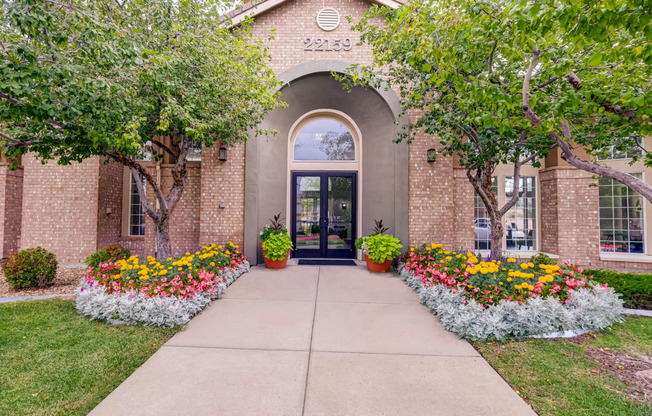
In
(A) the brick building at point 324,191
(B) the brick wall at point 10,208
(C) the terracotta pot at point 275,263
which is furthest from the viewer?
(B) the brick wall at point 10,208

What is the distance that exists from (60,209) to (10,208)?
1763 mm

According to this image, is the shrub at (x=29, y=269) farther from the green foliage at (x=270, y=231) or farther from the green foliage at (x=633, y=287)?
the green foliage at (x=633, y=287)

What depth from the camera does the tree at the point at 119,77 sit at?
3.35 metres

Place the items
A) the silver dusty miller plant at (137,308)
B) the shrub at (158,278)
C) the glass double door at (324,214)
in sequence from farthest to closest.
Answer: the glass double door at (324,214)
the shrub at (158,278)
the silver dusty miller plant at (137,308)

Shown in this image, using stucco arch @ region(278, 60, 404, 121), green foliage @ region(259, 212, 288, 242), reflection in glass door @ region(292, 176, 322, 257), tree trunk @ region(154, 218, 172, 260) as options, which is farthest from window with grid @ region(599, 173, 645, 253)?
tree trunk @ region(154, 218, 172, 260)

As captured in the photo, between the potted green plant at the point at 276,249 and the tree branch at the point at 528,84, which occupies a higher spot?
the tree branch at the point at 528,84

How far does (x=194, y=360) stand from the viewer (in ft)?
9.54

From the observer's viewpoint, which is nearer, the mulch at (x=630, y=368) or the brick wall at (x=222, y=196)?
the mulch at (x=630, y=368)

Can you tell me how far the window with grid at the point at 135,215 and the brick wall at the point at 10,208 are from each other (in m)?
3.12

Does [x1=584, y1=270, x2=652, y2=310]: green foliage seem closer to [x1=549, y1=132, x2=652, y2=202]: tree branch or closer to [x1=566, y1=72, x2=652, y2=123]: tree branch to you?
[x1=549, y1=132, x2=652, y2=202]: tree branch

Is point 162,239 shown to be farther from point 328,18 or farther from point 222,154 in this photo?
point 328,18

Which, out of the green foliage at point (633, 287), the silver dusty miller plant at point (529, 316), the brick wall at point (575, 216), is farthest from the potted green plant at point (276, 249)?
the brick wall at point (575, 216)

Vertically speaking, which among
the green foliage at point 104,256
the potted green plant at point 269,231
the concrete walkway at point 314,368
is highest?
the potted green plant at point 269,231

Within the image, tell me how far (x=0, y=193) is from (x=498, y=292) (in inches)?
508
